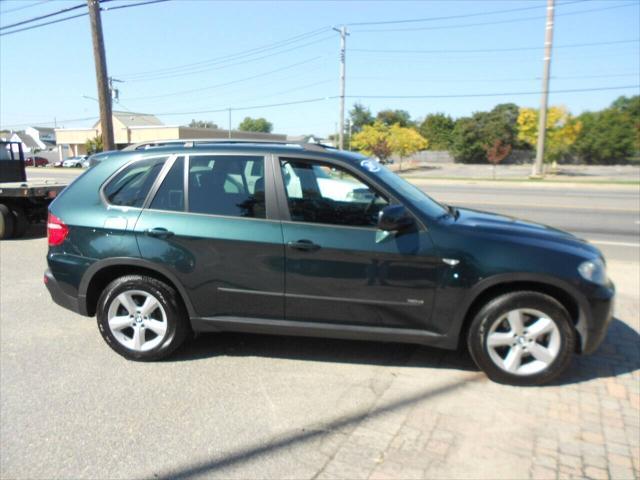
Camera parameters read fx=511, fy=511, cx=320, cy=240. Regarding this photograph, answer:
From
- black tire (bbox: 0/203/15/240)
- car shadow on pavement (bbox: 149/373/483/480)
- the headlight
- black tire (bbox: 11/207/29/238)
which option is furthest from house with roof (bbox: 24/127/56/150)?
the headlight

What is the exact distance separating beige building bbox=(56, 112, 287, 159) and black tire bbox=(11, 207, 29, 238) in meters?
41.6

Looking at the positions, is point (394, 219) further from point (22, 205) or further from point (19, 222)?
point (22, 205)

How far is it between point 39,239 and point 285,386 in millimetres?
8421

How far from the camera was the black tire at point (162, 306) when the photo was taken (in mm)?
4012

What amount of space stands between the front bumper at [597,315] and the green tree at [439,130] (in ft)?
277

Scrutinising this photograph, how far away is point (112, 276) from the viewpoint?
4223 mm


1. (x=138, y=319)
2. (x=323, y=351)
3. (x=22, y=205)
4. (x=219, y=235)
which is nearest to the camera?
(x=219, y=235)

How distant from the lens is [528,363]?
3.63 metres

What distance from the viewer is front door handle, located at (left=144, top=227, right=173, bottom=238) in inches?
154

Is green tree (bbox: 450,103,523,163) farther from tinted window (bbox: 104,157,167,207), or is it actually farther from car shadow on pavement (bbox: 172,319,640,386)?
tinted window (bbox: 104,157,167,207)

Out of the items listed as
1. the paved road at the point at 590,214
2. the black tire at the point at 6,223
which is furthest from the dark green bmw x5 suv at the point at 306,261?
the black tire at the point at 6,223

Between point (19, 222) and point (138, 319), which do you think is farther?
point (19, 222)

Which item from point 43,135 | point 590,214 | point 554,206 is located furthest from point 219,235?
point 43,135

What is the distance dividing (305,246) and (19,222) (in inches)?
346
